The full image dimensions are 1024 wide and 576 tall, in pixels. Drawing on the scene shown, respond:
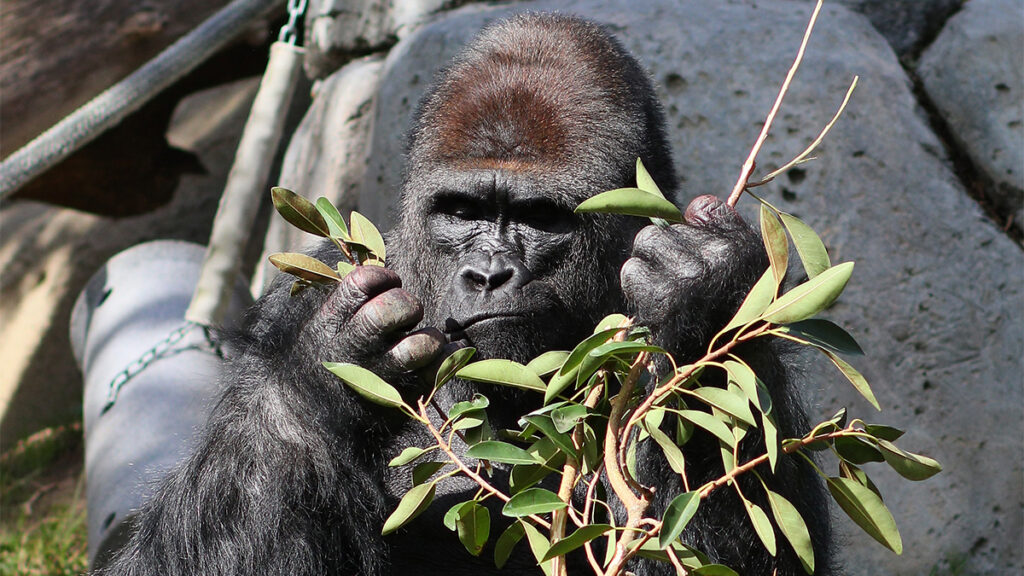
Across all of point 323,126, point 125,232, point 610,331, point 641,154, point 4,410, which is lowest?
point 4,410

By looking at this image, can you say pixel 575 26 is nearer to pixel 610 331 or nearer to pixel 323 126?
pixel 610 331

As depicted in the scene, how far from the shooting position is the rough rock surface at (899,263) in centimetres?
383

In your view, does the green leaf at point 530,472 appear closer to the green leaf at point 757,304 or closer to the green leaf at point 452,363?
the green leaf at point 452,363

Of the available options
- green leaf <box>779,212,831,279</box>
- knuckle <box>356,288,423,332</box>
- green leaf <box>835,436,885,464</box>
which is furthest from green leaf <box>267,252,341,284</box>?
green leaf <box>835,436,885,464</box>

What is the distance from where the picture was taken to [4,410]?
261 inches

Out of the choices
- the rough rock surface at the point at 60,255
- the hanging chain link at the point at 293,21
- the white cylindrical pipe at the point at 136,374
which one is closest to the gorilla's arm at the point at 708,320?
the white cylindrical pipe at the point at 136,374

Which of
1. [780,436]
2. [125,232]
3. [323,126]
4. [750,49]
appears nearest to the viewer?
[780,436]

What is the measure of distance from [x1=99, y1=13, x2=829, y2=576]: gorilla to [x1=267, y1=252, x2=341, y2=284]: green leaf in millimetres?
40

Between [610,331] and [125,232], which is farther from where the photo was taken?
[125,232]

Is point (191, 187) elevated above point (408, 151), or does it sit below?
below

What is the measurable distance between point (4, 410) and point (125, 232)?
1.42 meters

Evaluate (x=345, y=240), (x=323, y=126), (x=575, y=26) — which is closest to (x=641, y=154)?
(x=575, y=26)

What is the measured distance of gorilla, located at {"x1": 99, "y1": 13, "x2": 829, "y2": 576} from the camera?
6.59ft

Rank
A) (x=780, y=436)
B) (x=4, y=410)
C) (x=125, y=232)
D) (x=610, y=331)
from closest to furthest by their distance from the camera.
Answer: (x=610, y=331), (x=780, y=436), (x=4, y=410), (x=125, y=232)
